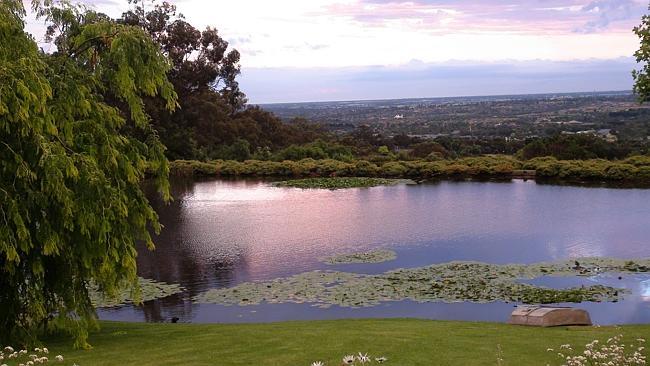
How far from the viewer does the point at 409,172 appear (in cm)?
3819

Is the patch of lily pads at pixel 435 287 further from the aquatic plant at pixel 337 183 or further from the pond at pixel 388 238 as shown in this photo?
the aquatic plant at pixel 337 183

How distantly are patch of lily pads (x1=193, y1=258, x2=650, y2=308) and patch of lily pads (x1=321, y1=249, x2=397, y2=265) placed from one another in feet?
4.17

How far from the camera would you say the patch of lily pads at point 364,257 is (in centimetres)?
1716

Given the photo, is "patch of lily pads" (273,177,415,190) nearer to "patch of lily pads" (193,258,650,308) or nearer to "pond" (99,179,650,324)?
"pond" (99,179,650,324)

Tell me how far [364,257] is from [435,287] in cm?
358

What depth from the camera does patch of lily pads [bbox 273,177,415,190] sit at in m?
34.2

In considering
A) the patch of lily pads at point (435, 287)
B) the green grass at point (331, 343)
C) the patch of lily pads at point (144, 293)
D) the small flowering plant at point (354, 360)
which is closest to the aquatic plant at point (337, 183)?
the patch of lily pads at point (435, 287)

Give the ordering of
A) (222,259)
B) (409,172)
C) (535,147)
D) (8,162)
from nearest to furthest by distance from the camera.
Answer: (8,162)
(222,259)
(409,172)
(535,147)

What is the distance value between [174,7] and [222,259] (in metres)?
34.0

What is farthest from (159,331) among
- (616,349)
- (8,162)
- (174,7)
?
(174,7)

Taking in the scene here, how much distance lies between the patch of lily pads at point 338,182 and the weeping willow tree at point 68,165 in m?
24.7

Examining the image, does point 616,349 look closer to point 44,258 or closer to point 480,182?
point 44,258

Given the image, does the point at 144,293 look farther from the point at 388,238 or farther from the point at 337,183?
the point at 337,183

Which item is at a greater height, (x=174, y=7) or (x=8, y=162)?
(x=174, y=7)
